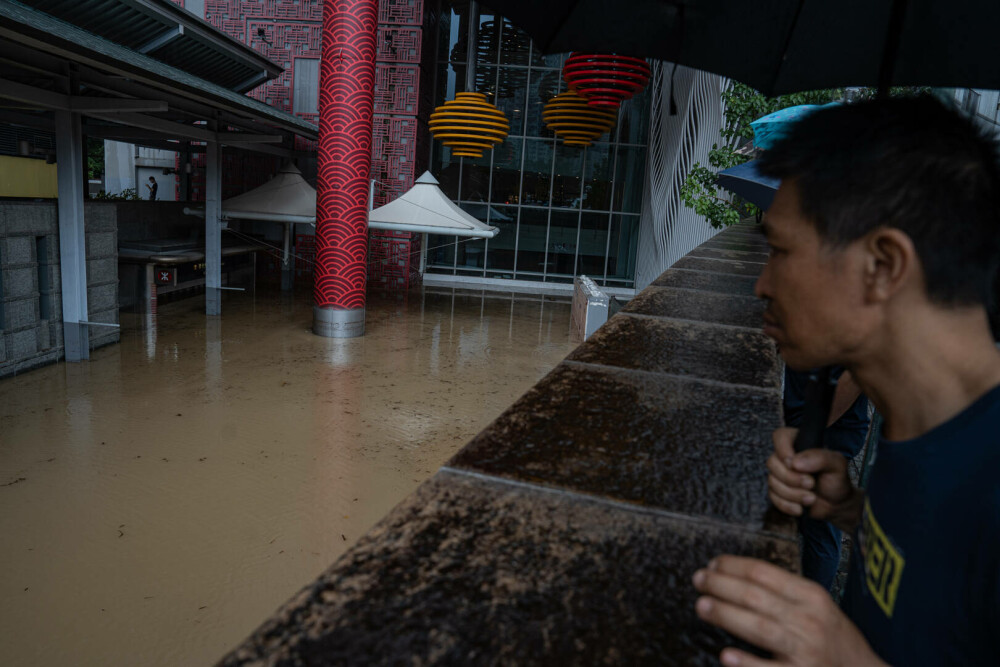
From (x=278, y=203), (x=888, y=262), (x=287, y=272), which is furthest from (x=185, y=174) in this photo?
(x=888, y=262)

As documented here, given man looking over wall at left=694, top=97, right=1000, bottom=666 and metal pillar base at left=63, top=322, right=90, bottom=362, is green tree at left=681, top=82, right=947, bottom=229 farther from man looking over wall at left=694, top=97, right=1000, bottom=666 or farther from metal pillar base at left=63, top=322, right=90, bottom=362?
metal pillar base at left=63, top=322, right=90, bottom=362

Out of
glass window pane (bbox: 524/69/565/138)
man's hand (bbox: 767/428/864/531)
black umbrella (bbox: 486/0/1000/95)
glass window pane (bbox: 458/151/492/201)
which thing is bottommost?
man's hand (bbox: 767/428/864/531)

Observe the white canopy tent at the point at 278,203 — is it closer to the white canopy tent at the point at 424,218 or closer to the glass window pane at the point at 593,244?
the white canopy tent at the point at 424,218

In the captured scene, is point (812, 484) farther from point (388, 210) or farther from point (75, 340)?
point (388, 210)

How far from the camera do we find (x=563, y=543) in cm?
86

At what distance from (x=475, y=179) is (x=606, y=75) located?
7.85 m

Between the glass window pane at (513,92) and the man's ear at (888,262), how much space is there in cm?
1539

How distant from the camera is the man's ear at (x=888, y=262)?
0.79 m

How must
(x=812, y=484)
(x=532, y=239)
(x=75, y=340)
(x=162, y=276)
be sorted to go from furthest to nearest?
(x=532, y=239) < (x=162, y=276) < (x=75, y=340) < (x=812, y=484)

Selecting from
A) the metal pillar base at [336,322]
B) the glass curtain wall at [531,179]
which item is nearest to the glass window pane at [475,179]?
the glass curtain wall at [531,179]

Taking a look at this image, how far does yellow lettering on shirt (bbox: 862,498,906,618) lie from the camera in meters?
0.80

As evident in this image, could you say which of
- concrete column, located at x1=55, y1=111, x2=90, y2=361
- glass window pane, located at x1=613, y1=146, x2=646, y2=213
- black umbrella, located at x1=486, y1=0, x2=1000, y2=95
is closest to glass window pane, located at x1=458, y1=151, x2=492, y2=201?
glass window pane, located at x1=613, y1=146, x2=646, y2=213

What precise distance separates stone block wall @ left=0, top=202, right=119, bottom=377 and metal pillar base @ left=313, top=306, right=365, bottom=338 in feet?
8.13

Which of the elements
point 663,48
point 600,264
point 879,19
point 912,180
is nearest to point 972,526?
point 912,180
